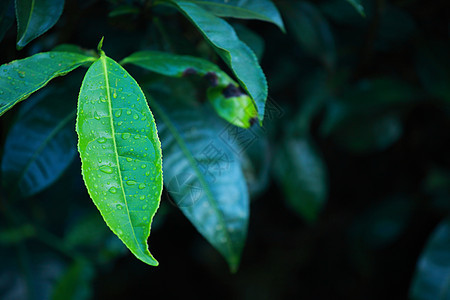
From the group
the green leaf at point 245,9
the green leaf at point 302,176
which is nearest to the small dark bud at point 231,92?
the green leaf at point 245,9

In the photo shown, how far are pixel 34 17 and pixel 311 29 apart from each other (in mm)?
664

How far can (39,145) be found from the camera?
2.45ft

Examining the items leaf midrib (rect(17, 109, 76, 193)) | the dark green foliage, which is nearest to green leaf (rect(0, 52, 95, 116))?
the dark green foliage

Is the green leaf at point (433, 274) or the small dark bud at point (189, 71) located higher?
the small dark bud at point (189, 71)

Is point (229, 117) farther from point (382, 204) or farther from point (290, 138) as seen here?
point (382, 204)

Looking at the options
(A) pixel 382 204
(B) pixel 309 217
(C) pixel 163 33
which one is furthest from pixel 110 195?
(A) pixel 382 204

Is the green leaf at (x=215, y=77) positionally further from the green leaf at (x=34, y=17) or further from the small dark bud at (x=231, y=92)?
the green leaf at (x=34, y=17)

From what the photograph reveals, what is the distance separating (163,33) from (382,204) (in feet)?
3.07

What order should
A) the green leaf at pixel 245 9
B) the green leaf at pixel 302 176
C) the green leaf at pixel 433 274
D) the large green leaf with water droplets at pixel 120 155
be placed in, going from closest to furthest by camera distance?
the large green leaf with water droplets at pixel 120 155
the green leaf at pixel 245 9
the green leaf at pixel 433 274
the green leaf at pixel 302 176

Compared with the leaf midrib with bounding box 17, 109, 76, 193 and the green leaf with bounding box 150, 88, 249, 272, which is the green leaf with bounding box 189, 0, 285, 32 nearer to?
the green leaf with bounding box 150, 88, 249, 272

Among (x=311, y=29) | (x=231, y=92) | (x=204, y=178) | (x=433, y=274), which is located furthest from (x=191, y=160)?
(x=433, y=274)

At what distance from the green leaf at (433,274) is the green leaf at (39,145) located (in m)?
0.84

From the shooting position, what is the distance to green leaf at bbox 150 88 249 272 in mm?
748

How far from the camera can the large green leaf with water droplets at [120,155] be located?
46cm
